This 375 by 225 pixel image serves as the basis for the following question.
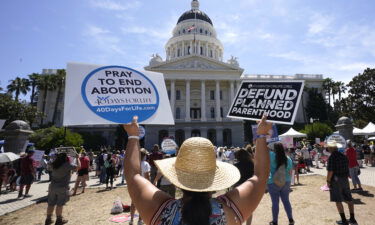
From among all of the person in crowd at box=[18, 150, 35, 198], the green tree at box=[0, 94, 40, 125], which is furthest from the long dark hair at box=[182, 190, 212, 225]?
the green tree at box=[0, 94, 40, 125]

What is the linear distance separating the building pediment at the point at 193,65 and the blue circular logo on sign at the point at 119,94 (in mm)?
44087

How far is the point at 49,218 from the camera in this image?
19.0 ft

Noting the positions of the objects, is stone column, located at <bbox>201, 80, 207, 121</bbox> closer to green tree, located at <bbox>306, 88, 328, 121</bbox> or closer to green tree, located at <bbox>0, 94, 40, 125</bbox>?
green tree, located at <bbox>306, 88, 328, 121</bbox>

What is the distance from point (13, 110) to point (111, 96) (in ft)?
115

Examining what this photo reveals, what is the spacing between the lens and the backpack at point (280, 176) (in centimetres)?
488

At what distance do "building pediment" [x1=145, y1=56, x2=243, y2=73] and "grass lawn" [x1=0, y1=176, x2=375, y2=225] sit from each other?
39.2 meters

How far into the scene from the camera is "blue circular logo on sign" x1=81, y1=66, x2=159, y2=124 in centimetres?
298

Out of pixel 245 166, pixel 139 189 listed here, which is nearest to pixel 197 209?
pixel 139 189

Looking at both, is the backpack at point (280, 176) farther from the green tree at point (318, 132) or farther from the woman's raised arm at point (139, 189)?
the green tree at point (318, 132)

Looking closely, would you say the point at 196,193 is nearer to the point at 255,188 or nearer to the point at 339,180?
the point at 255,188

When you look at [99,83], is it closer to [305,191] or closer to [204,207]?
[204,207]

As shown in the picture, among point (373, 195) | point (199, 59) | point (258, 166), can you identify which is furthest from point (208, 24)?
point (258, 166)

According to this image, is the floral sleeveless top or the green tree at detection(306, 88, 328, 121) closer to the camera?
the floral sleeveless top

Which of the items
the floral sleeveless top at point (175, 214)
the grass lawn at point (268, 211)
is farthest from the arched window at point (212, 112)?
the floral sleeveless top at point (175, 214)
